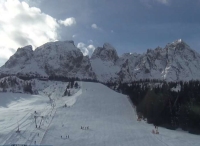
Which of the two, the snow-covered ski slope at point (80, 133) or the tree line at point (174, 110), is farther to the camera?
the tree line at point (174, 110)

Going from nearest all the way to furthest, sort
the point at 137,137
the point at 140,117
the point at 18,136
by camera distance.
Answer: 1. the point at 18,136
2. the point at 137,137
3. the point at 140,117

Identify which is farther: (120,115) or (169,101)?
(120,115)

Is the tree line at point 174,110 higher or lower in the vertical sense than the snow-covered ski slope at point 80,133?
higher

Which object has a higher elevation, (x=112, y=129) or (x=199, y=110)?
(x=199, y=110)

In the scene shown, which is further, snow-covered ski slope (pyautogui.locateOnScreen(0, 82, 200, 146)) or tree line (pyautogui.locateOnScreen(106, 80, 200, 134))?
tree line (pyautogui.locateOnScreen(106, 80, 200, 134))

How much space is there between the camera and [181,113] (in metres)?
75.4

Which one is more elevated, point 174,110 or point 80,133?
point 174,110

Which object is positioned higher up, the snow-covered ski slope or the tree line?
Answer: the tree line

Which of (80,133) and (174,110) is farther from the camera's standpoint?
(174,110)

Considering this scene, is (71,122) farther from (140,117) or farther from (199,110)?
(199,110)

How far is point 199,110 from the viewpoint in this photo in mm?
72688

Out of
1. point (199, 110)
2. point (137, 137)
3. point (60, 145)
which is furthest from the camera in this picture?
point (199, 110)

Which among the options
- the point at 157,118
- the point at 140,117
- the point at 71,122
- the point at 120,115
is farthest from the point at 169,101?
the point at 71,122

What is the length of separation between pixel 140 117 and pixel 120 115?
28.4 feet
